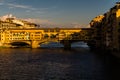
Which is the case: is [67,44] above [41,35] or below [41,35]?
below

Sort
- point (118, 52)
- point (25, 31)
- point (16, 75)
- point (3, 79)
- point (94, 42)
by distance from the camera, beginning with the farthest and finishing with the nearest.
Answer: point (25, 31) → point (94, 42) → point (118, 52) → point (16, 75) → point (3, 79)

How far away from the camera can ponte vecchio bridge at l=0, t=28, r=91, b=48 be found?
604 feet

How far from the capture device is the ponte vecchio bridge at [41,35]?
18400 cm

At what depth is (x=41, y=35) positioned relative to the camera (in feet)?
641

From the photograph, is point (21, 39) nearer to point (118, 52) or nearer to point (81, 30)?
point (81, 30)

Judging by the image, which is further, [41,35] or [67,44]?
[41,35]

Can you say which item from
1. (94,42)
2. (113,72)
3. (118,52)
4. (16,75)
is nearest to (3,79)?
(16,75)

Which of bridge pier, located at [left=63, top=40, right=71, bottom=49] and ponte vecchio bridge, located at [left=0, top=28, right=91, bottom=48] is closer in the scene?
bridge pier, located at [left=63, top=40, right=71, bottom=49]

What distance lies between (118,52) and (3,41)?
340ft

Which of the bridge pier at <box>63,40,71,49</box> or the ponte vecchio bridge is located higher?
the ponte vecchio bridge

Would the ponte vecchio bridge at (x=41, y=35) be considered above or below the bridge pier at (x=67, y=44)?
above

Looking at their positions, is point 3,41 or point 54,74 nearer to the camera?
point 54,74

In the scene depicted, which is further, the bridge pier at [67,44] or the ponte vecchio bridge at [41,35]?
the ponte vecchio bridge at [41,35]

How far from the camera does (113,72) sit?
68438mm
